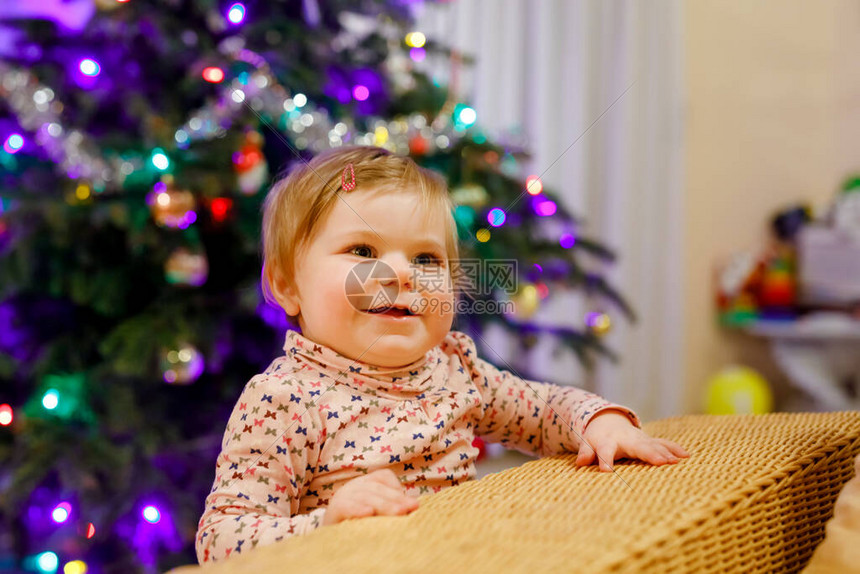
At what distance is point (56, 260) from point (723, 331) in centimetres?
273

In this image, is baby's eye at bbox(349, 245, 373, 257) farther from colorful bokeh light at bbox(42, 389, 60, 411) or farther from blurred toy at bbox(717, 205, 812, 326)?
blurred toy at bbox(717, 205, 812, 326)

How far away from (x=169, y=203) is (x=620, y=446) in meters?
0.94

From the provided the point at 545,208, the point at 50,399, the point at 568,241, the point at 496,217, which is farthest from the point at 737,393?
the point at 50,399

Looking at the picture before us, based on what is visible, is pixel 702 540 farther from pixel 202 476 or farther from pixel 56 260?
pixel 56 260

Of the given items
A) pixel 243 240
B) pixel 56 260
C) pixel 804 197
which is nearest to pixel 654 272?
pixel 804 197

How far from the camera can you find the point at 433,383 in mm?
813

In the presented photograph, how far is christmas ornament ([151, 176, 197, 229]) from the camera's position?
129 cm

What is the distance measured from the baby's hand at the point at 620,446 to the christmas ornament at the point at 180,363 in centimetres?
81

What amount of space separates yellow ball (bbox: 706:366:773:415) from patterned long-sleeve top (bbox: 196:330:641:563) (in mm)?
2293

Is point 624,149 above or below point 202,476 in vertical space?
above

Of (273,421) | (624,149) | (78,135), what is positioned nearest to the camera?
(273,421)

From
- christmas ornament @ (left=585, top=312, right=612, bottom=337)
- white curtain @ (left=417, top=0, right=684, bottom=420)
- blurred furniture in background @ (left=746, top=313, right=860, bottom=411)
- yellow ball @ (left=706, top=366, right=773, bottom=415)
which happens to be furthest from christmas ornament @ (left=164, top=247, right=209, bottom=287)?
blurred furniture in background @ (left=746, top=313, right=860, bottom=411)

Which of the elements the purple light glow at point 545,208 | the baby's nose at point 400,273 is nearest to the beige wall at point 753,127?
the purple light glow at point 545,208

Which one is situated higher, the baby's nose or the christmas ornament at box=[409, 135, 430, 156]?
the christmas ornament at box=[409, 135, 430, 156]
